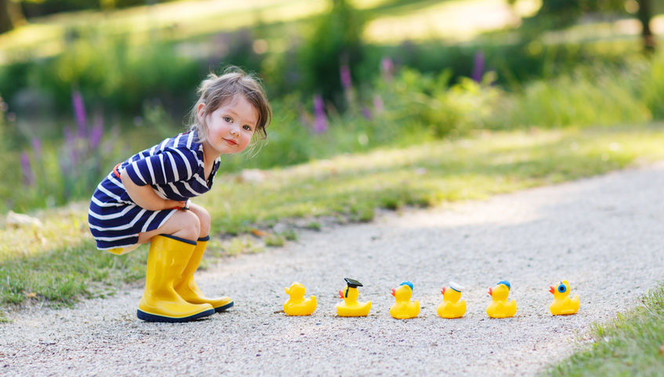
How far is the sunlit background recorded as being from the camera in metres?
8.41

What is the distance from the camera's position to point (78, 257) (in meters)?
4.45

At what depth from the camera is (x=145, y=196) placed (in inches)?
131

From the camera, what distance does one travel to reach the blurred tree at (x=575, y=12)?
12.7m

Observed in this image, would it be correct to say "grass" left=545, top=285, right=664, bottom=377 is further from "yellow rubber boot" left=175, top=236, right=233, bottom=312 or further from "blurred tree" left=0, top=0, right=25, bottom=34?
"blurred tree" left=0, top=0, right=25, bottom=34

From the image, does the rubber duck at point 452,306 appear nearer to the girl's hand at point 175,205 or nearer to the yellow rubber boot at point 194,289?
the yellow rubber boot at point 194,289

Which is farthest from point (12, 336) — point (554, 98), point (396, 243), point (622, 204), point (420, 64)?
point (420, 64)

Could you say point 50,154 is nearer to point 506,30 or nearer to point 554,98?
point 554,98

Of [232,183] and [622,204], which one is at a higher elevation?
[232,183]

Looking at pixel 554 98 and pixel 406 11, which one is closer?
pixel 554 98

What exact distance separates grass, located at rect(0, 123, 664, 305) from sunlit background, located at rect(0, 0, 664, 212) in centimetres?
74

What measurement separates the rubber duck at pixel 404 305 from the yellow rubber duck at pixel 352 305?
14 cm

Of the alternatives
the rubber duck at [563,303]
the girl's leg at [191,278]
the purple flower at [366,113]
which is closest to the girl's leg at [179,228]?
the girl's leg at [191,278]

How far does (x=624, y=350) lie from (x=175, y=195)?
205 centimetres

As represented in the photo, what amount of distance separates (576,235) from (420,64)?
356 inches
